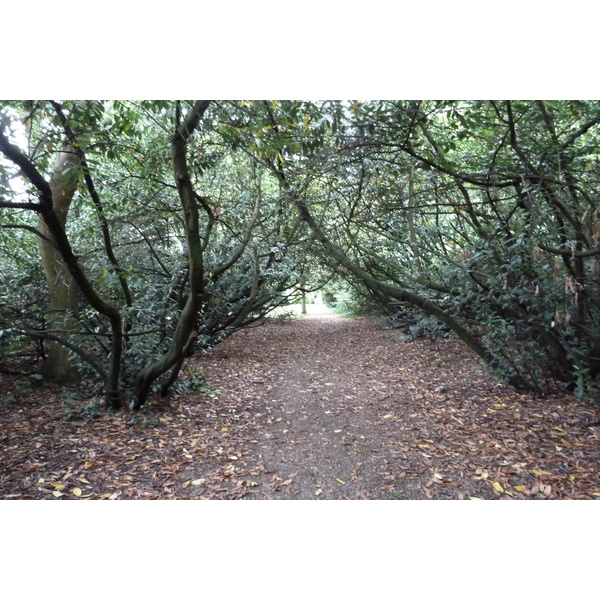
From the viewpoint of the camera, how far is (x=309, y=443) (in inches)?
101

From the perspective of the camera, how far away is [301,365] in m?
5.05

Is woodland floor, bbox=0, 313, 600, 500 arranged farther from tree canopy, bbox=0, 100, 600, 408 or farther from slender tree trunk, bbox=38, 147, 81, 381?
tree canopy, bbox=0, 100, 600, 408

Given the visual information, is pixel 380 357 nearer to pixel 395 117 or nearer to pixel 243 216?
pixel 243 216

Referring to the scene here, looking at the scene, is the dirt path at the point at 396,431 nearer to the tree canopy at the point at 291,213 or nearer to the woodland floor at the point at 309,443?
the woodland floor at the point at 309,443

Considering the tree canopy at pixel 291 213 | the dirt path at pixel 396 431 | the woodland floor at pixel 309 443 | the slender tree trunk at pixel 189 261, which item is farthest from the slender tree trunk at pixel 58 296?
the dirt path at pixel 396 431

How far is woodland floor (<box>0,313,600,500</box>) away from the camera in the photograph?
6.52 ft

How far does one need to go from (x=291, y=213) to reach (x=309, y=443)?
97.8 inches

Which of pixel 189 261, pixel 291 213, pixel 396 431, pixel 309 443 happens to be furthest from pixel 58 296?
pixel 396 431

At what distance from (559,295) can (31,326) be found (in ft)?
13.2

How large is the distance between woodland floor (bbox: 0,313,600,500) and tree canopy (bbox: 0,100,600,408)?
13.6 inches

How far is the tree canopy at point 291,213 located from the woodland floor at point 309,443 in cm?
35

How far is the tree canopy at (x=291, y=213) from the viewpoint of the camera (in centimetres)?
240

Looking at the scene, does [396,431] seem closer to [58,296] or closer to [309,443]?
[309,443]

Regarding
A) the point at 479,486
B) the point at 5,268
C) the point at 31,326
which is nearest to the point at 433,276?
the point at 479,486
